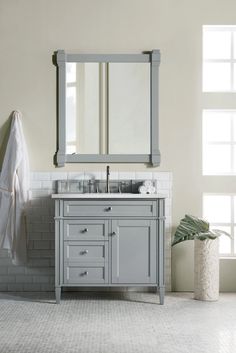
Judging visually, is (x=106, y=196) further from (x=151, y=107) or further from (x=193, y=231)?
(x=151, y=107)

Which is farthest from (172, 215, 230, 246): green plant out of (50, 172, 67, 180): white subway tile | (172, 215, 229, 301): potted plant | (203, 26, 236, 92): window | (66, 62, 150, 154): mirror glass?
(203, 26, 236, 92): window

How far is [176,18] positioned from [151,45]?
36cm

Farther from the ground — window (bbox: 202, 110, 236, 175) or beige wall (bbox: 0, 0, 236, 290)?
beige wall (bbox: 0, 0, 236, 290)

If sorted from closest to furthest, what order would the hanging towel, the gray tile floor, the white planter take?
the gray tile floor
the white planter
the hanging towel

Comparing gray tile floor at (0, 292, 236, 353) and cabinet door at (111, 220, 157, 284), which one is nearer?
gray tile floor at (0, 292, 236, 353)

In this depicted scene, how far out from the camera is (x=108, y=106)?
5.92m

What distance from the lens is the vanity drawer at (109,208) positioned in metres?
5.38

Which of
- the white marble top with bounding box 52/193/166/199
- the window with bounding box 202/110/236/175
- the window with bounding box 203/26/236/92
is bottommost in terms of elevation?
the white marble top with bounding box 52/193/166/199

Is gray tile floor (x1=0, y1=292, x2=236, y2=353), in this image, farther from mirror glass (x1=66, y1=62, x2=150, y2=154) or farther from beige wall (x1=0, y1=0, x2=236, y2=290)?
mirror glass (x1=66, y1=62, x2=150, y2=154)

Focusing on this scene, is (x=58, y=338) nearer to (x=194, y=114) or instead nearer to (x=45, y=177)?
(x=45, y=177)

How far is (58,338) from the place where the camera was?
437 cm

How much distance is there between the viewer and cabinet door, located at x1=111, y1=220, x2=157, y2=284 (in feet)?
17.7

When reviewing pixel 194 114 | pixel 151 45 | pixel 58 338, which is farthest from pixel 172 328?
pixel 151 45

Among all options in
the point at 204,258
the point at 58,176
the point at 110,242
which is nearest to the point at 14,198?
the point at 58,176
